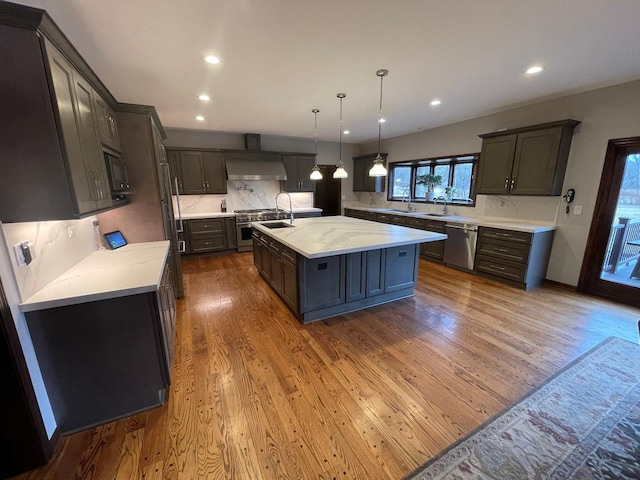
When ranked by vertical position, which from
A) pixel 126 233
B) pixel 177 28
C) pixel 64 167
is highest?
pixel 177 28

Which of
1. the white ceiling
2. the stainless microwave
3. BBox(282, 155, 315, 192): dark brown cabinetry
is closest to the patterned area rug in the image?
the white ceiling

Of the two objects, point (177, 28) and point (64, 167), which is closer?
point (64, 167)

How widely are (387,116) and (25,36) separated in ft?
14.0

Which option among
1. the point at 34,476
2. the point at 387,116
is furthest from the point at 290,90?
the point at 34,476

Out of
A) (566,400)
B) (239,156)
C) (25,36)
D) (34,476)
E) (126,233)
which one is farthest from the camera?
(239,156)

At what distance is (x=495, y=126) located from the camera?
4367mm

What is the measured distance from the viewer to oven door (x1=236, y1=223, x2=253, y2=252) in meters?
5.75

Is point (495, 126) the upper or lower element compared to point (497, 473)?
upper

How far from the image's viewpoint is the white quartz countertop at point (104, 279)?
149cm

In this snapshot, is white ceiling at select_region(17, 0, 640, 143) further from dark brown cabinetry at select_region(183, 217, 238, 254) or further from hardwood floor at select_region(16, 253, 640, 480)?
hardwood floor at select_region(16, 253, 640, 480)

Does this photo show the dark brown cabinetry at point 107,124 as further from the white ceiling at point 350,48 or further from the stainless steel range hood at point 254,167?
the stainless steel range hood at point 254,167

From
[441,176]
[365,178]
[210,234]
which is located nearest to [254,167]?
[210,234]

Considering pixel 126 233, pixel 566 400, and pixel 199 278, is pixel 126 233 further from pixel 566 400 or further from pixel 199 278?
pixel 566 400

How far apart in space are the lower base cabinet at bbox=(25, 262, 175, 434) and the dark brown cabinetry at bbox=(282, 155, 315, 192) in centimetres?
495
